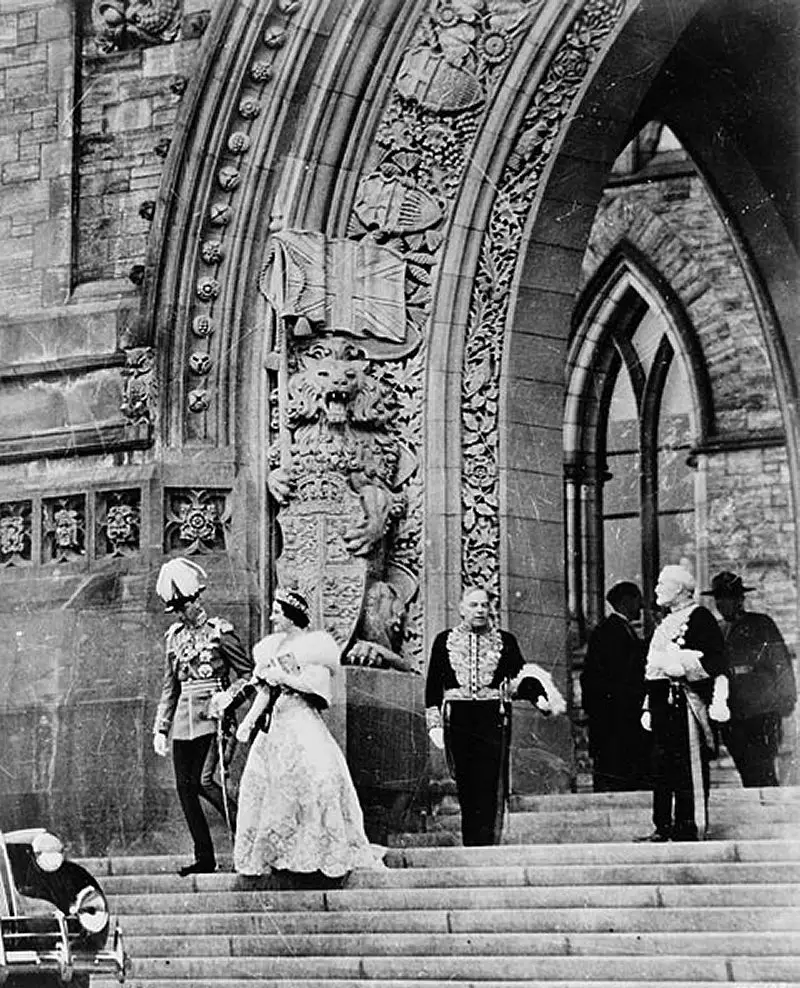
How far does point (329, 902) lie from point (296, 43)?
6.27 metres

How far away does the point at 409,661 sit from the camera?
58.7ft

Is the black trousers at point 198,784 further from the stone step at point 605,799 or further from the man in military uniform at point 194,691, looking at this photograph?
the stone step at point 605,799

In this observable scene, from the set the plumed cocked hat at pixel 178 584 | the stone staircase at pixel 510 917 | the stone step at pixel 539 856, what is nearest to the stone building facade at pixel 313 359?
the stone step at pixel 539 856

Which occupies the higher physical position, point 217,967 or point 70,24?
point 70,24

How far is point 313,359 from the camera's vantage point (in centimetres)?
1816

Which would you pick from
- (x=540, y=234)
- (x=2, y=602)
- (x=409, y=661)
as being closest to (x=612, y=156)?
(x=540, y=234)

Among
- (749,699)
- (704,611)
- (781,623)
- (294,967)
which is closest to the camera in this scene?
(294,967)

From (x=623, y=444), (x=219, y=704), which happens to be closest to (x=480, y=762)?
(x=219, y=704)

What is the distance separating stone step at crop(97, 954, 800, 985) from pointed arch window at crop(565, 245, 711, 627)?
12646 millimetres

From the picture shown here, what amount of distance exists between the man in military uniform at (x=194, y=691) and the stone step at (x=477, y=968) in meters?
1.45

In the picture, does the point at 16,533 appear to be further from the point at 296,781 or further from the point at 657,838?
the point at 657,838

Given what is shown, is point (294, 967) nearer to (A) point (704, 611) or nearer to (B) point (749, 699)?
(A) point (704, 611)

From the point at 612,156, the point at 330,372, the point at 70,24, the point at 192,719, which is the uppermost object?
the point at 70,24

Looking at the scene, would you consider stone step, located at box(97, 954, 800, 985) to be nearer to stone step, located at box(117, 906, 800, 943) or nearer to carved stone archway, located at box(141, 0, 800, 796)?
stone step, located at box(117, 906, 800, 943)
